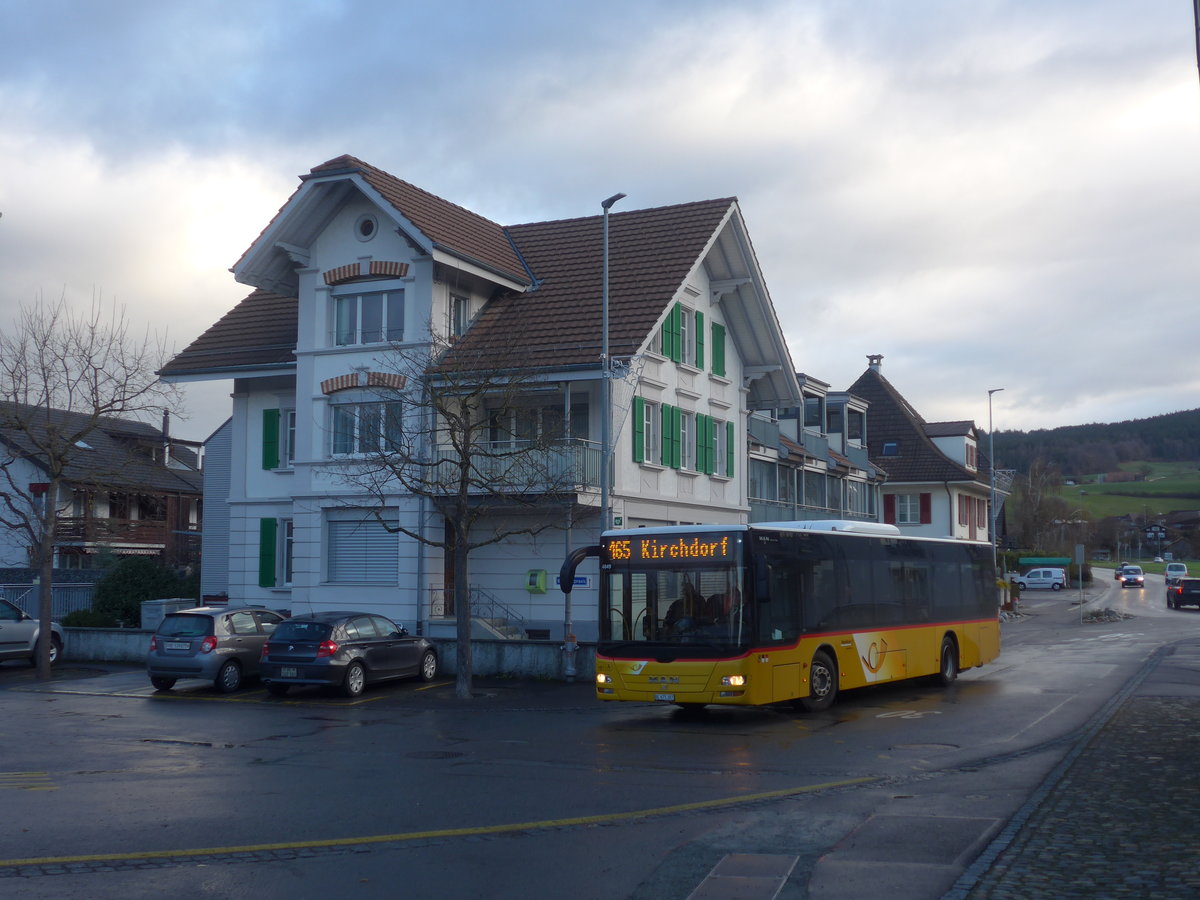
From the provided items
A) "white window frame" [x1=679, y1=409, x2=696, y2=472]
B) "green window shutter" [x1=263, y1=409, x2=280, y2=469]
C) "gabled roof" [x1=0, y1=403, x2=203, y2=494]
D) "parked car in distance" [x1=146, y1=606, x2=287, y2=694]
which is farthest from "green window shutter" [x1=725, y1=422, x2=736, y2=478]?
"parked car in distance" [x1=146, y1=606, x2=287, y2=694]

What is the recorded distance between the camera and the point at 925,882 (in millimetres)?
8195

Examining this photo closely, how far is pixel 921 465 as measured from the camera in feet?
207

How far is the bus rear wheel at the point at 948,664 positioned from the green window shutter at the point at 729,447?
506 inches

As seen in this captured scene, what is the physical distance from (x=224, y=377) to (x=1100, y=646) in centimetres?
2575

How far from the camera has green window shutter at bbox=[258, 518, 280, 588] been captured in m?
33.2

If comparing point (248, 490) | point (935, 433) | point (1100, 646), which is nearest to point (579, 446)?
Result: point (248, 490)

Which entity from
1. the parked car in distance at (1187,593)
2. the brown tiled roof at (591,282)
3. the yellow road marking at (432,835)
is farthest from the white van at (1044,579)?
the yellow road marking at (432,835)

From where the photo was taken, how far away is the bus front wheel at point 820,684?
19.1m

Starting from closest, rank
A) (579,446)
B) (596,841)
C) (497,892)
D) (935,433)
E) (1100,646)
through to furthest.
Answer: (497,892)
(596,841)
(579,446)
(1100,646)
(935,433)

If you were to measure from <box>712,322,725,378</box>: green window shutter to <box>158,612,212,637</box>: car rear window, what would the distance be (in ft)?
56.1

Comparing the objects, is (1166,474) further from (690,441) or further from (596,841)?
(596,841)

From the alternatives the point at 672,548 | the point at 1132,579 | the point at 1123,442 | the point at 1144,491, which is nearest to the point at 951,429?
the point at 1132,579

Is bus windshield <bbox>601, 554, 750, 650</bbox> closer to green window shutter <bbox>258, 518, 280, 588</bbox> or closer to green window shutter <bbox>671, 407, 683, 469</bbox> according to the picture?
green window shutter <bbox>671, 407, 683, 469</bbox>

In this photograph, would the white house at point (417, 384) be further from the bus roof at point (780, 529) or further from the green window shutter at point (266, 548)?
the bus roof at point (780, 529)
